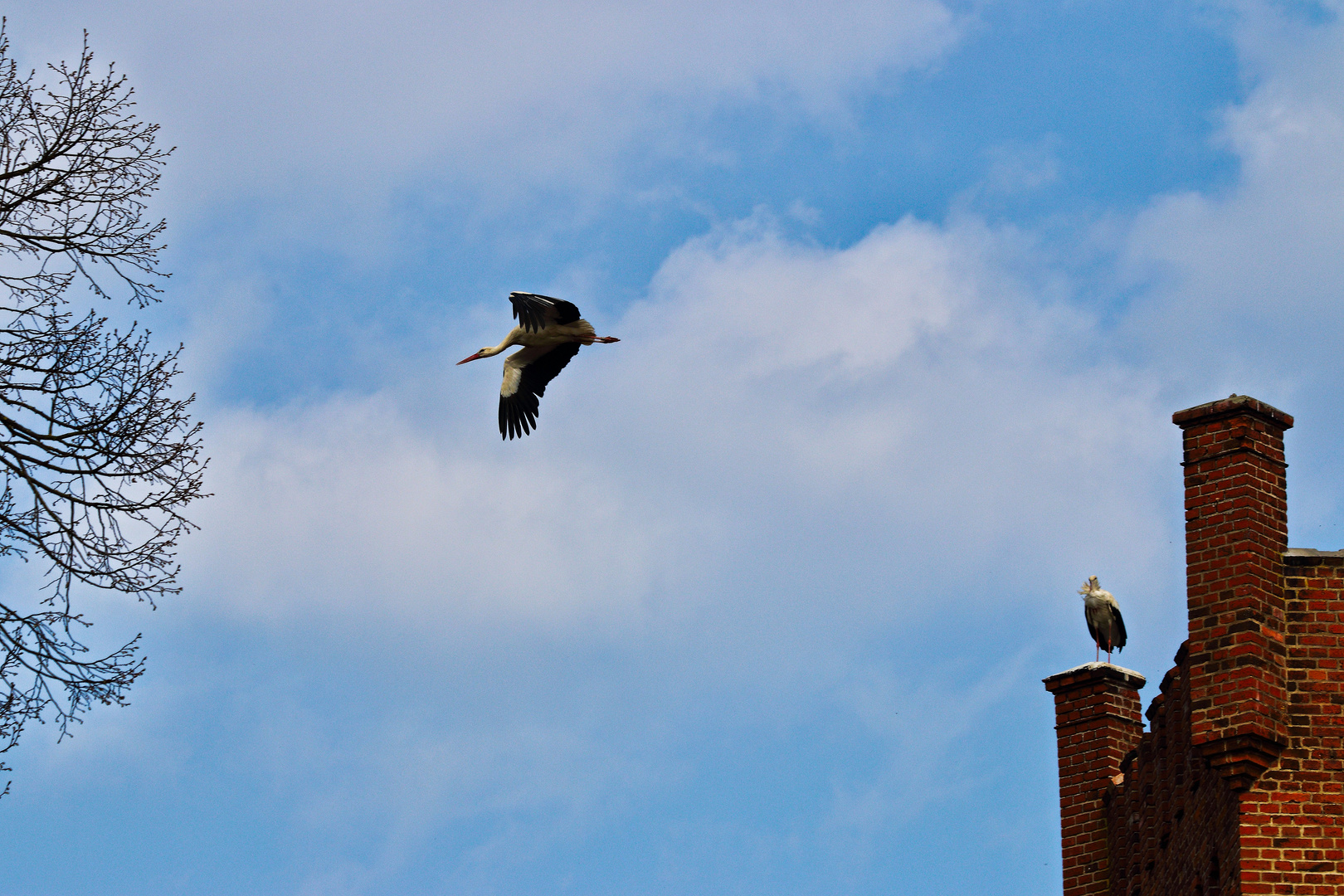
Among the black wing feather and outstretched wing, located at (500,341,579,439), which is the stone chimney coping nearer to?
the black wing feather

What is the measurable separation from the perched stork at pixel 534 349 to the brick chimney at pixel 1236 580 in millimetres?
9215

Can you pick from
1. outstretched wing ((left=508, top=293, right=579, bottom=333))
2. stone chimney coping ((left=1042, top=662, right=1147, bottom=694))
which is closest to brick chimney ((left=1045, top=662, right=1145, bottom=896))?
stone chimney coping ((left=1042, top=662, right=1147, bottom=694))

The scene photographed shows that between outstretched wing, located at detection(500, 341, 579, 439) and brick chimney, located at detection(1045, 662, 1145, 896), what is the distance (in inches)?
302

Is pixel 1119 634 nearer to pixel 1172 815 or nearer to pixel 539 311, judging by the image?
pixel 1172 815

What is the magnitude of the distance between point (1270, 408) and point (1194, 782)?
3135mm

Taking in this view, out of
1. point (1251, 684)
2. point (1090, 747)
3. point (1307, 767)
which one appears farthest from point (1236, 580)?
point (1090, 747)

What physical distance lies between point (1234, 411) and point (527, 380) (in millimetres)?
10561

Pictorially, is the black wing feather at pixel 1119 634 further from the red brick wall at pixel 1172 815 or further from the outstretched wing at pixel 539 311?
the outstretched wing at pixel 539 311

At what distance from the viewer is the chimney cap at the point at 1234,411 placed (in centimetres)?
1426

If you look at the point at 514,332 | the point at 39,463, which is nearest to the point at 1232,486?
the point at 39,463

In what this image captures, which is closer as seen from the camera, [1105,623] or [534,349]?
[1105,623]

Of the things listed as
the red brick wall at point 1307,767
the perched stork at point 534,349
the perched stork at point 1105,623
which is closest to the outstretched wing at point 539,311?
the perched stork at point 534,349

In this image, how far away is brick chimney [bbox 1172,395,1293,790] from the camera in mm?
13477

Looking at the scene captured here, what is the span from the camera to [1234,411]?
46.8 ft
